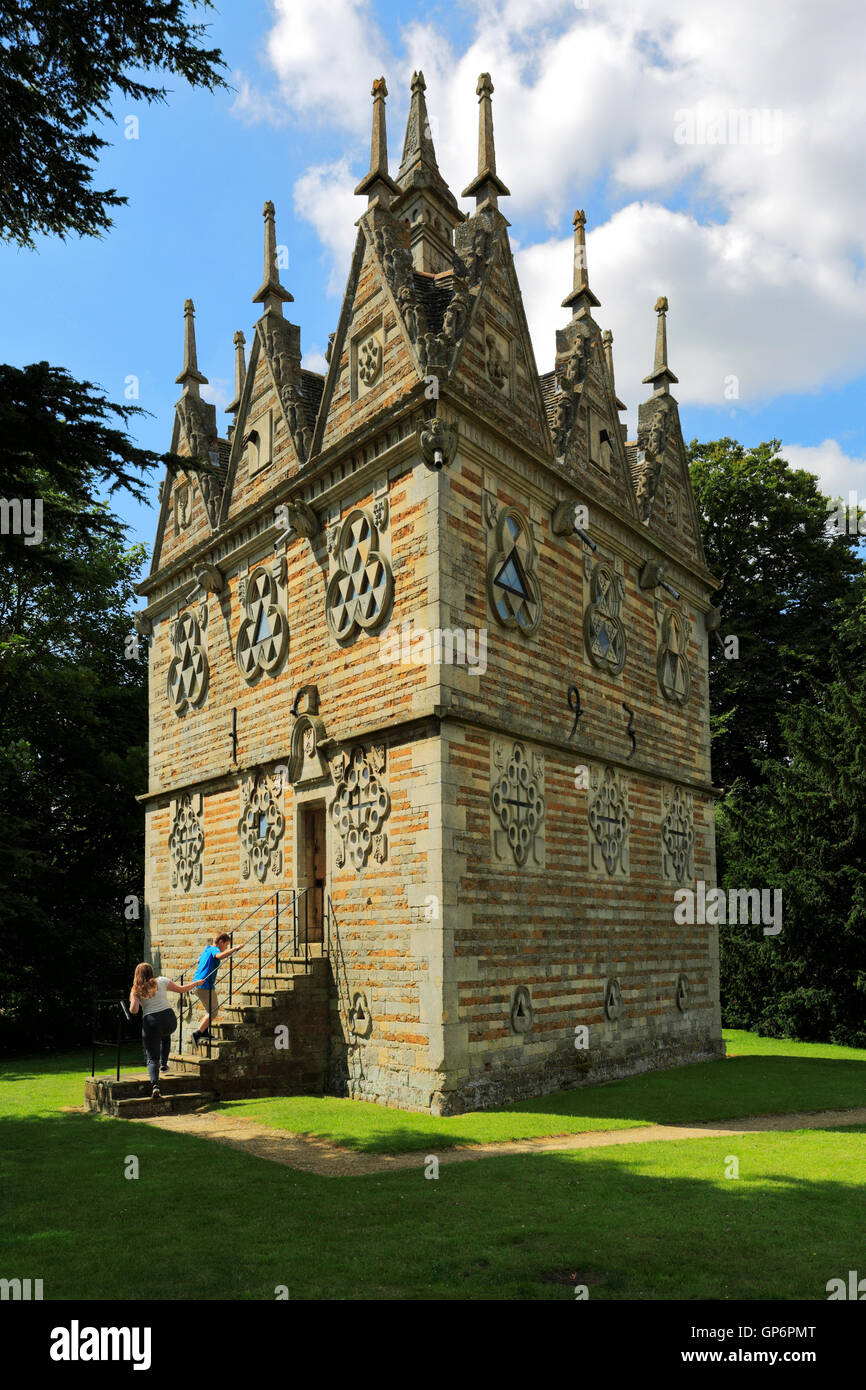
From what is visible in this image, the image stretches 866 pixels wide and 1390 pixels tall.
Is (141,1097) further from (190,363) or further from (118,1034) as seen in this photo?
(190,363)

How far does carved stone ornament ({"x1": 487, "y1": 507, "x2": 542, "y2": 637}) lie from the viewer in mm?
14820

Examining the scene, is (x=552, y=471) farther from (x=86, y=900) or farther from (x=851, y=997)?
(x=86, y=900)

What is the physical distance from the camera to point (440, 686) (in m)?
13.4

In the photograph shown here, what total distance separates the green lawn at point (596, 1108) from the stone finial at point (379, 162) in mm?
13169

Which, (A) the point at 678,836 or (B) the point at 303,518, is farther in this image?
(A) the point at 678,836

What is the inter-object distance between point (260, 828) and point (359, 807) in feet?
10.5

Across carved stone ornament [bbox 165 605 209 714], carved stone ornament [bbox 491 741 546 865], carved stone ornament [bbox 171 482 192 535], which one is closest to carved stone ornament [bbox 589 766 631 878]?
carved stone ornament [bbox 491 741 546 865]

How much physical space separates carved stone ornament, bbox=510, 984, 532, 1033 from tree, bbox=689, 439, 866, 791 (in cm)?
1809

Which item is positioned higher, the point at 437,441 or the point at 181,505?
the point at 181,505

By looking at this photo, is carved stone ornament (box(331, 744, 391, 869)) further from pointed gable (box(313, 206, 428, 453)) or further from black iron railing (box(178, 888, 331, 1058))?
pointed gable (box(313, 206, 428, 453))

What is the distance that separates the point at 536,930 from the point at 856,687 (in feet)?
45.0

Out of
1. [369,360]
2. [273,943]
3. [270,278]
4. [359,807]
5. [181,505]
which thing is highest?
[270,278]

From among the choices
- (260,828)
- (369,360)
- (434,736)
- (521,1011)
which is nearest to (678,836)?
(521,1011)

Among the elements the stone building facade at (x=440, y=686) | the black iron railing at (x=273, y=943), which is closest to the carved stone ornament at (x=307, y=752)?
the stone building facade at (x=440, y=686)
